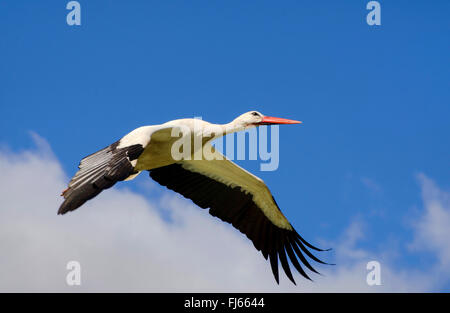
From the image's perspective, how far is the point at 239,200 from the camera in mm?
11844

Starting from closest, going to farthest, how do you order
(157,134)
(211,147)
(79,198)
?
(79,198) < (157,134) < (211,147)

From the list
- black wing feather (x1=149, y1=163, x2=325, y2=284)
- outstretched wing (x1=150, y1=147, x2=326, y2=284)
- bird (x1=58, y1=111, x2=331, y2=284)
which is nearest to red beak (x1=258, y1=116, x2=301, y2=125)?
bird (x1=58, y1=111, x2=331, y2=284)

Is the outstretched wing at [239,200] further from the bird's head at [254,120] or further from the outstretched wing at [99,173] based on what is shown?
the outstretched wing at [99,173]

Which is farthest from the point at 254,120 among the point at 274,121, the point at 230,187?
the point at 230,187

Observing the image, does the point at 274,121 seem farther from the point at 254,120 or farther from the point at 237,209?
the point at 237,209

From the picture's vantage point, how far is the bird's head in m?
11.1

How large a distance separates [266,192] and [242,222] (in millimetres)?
680

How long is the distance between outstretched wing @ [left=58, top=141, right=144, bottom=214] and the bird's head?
2.26 metres

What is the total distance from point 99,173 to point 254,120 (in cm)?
353

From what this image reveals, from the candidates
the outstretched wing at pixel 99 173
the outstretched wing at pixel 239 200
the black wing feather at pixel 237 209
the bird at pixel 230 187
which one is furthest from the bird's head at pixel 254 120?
the outstretched wing at pixel 99 173

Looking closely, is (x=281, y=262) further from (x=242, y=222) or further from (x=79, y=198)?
(x=79, y=198)

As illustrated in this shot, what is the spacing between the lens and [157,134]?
10055 millimetres

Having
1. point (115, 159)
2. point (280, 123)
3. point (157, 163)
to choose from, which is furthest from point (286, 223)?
point (115, 159)

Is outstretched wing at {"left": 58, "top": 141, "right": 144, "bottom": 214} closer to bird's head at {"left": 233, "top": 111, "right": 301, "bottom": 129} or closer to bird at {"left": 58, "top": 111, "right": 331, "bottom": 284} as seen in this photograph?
bird at {"left": 58, "top": 111, "right": 331, "bottom": 284}
